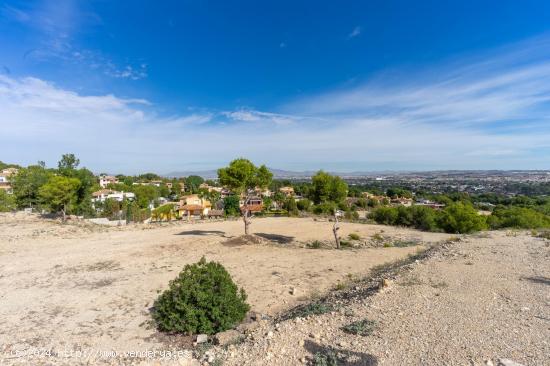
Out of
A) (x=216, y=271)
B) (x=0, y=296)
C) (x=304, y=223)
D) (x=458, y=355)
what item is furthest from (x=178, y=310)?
(x=304, y=223)

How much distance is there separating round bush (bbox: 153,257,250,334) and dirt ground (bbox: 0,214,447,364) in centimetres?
52

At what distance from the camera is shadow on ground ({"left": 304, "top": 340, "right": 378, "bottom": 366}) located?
448 cm

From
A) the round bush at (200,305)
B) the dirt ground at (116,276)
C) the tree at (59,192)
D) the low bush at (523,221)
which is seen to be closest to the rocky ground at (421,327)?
the round bush at (200,305)

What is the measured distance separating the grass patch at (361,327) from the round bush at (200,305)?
2.37 meters

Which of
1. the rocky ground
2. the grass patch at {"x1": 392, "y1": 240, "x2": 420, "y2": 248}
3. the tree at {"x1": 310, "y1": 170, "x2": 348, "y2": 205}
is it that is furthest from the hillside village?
the rocky ground

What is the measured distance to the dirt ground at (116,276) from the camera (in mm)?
6629

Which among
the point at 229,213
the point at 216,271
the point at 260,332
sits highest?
the point at 216,271

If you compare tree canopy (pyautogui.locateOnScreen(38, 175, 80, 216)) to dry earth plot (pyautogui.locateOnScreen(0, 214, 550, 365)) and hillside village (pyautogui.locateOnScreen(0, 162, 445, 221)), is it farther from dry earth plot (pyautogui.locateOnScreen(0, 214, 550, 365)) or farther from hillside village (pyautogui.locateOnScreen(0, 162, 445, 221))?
dry earth plot (pyautogui.locateOnScreen(0, 214, 550, 365))

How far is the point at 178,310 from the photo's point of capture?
6363mm

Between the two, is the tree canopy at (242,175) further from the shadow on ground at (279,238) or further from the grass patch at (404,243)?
the grass patch at (404,243)

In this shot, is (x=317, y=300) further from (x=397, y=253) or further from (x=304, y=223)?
(x=304, y=223)

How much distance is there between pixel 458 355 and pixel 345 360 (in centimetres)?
167

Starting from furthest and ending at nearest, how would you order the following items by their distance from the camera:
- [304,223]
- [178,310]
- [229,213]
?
[229,213], [304,223], [178,310]

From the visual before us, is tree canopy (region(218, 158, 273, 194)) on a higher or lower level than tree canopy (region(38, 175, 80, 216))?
higher
